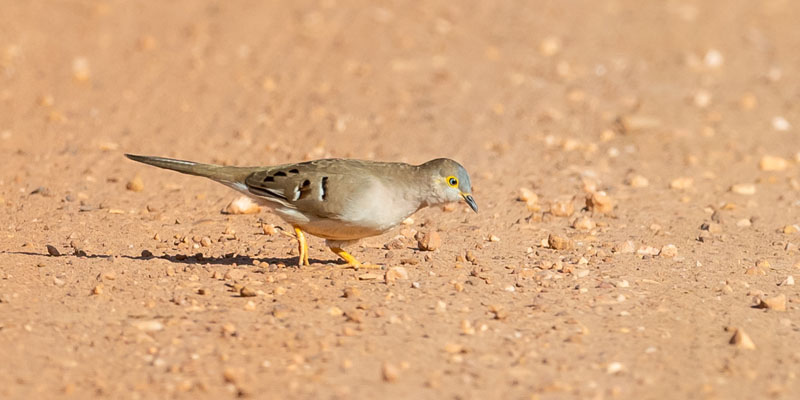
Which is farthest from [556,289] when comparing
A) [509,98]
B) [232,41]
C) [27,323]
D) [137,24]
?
[137,24]

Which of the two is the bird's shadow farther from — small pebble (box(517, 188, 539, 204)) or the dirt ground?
small pebble (box(517, 188, 539, 204))

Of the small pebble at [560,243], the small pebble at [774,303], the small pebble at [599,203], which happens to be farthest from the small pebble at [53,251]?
the small pebble at [774,303]

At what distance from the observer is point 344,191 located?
22.3 feet

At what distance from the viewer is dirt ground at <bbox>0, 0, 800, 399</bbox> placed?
5.57 m

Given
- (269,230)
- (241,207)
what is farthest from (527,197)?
(241,207)

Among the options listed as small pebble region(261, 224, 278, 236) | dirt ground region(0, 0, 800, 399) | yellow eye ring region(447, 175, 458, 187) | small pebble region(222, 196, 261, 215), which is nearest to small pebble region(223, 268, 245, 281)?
dirt ground region(0, 0, 800, 399)

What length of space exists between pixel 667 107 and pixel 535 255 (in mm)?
5263

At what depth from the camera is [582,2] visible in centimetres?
1598

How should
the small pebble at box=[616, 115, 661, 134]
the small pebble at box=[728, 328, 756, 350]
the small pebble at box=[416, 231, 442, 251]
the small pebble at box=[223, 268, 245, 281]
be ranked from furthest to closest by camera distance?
1. the small pebble at box=[616, 115, 661, 134]
2. the small pebble at box=[416, 231, 442, 251]
3. the small pebble at box=[223, 268, 245, 281]
4. the small pebble at box=[728, 328, 756, 350]

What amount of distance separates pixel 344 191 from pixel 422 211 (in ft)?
6.75

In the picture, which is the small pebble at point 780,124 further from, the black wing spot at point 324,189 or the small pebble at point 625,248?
the black wing spot at point 324,189

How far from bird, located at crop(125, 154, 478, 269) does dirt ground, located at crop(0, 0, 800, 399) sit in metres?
0.36

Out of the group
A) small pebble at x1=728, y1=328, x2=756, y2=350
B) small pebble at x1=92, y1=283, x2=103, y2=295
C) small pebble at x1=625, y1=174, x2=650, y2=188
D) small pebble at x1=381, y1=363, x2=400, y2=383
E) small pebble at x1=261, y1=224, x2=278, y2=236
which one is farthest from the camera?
small pebble at x1=625, y1=174, x2=650, y2=188

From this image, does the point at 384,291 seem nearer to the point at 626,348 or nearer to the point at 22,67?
the point at 626,348
